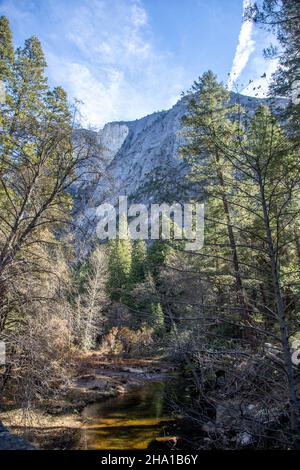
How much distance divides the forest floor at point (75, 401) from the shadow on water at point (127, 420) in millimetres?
544

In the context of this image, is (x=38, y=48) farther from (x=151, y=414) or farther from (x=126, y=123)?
(x=126, y=123)

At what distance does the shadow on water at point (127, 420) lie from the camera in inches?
416

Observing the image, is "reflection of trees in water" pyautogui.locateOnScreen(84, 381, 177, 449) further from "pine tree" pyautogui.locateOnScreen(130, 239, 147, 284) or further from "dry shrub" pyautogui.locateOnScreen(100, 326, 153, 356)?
"pine tree" pyautogui.locateOnScreen(130, 239, 147, 284)

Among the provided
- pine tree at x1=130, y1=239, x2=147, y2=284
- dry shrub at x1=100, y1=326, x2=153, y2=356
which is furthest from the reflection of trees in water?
pine tree at x1=130, y1=239, x2=147, y2=284

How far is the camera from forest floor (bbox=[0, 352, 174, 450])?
1062 cm

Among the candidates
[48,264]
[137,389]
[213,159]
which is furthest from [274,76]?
[137,389]

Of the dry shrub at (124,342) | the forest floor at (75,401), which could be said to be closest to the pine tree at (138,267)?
the dry shrub at (124,342)

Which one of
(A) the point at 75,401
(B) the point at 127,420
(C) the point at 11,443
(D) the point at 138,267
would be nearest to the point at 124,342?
(D) the point at 138,267

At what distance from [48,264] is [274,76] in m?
8.53

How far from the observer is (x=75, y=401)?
53.0ft

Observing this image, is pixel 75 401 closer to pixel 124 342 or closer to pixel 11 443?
pixel 11 443

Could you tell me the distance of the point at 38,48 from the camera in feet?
45.0

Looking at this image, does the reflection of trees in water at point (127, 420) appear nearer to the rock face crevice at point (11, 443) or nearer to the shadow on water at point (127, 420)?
the shadow on water at point (127, 420)
